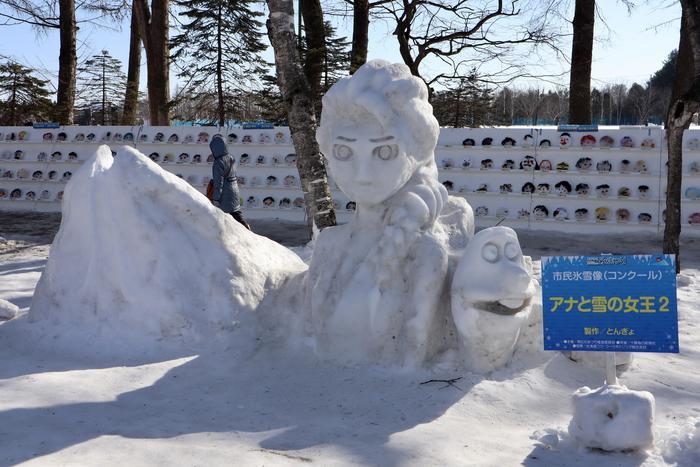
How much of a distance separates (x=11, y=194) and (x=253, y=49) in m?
8.14

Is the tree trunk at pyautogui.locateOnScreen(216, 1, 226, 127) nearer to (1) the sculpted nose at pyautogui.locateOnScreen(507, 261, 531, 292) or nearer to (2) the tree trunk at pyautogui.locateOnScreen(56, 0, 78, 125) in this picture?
(2) the tree trunk at pyautogui.locateOnScreen(56, 0, 78, 125)

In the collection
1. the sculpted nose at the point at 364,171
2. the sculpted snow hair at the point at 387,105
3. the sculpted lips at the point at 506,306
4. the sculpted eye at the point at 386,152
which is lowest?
the sculpted lips at the point at 506,306

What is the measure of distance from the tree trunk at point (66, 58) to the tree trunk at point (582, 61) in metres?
11.9

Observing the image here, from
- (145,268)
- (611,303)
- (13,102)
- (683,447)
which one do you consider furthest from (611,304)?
(13,102)

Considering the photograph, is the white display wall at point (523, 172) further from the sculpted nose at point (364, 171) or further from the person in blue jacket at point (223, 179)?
the sculpted nose at point (364, 171)

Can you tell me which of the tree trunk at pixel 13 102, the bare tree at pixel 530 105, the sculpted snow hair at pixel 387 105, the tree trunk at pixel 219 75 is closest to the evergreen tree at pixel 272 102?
the tree trunk at pixel 219 75

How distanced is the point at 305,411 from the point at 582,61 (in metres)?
11.1

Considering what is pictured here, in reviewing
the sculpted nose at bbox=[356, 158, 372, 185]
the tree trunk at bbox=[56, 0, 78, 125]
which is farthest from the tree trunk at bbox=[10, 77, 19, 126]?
the sculpted nose at bbox=[356, 158, 372, 185]

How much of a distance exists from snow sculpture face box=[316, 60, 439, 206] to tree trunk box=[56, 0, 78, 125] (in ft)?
46.3

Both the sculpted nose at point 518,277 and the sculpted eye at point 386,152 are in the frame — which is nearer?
the sculpted nose at point 518,277

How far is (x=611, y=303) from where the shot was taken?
2.90 meters

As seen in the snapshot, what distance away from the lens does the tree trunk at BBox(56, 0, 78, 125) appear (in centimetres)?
1590

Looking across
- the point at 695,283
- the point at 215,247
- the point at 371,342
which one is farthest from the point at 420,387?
the point at 695,283

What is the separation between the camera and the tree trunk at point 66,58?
52.2 ft
